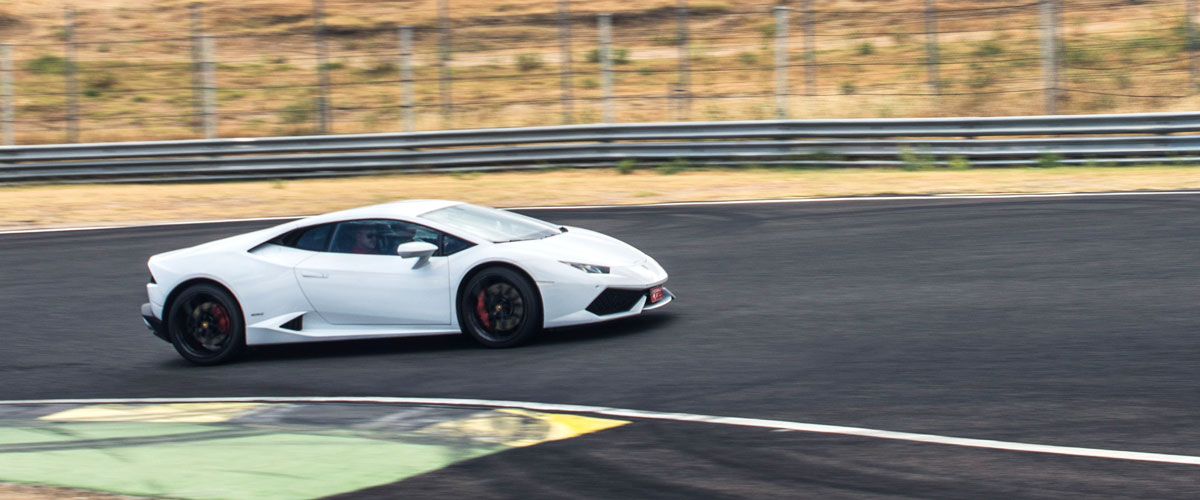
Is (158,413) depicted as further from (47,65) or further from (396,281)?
(47,65)

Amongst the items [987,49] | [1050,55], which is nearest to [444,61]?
[987,49]

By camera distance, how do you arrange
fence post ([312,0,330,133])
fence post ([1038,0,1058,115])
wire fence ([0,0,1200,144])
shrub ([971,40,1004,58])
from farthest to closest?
1. shrub ([971,40,1004,58])
2. wire fence ([0,0,1200,144])
3. fence post ([312,0,330,133])
4. fence post ([1038,0,1058,115])

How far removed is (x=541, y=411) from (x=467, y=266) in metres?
2.03

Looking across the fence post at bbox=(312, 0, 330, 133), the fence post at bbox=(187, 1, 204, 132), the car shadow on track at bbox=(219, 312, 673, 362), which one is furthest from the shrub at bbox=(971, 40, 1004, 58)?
the car shadow on track at bbox=(219, 312, 673, 362)

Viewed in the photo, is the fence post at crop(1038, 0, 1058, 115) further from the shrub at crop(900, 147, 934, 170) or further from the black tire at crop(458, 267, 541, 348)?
the black tire at crop(458, 267, 541, 348)

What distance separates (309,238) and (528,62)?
19.5 m

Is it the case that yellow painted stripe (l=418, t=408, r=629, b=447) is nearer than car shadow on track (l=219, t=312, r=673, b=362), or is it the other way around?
yellow painted stripe (l=418, t=408, r=629, b=447)

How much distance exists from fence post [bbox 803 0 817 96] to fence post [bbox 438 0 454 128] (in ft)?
22.6

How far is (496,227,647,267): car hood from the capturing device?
371 inches

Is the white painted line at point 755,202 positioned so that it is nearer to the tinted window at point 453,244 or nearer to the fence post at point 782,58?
the fence post at point 782,58

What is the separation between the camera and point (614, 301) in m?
9.38

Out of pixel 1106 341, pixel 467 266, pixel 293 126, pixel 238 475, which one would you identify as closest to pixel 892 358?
pixel 1106 341

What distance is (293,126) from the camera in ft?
85.4

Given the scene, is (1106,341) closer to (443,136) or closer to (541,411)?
(541,411)
